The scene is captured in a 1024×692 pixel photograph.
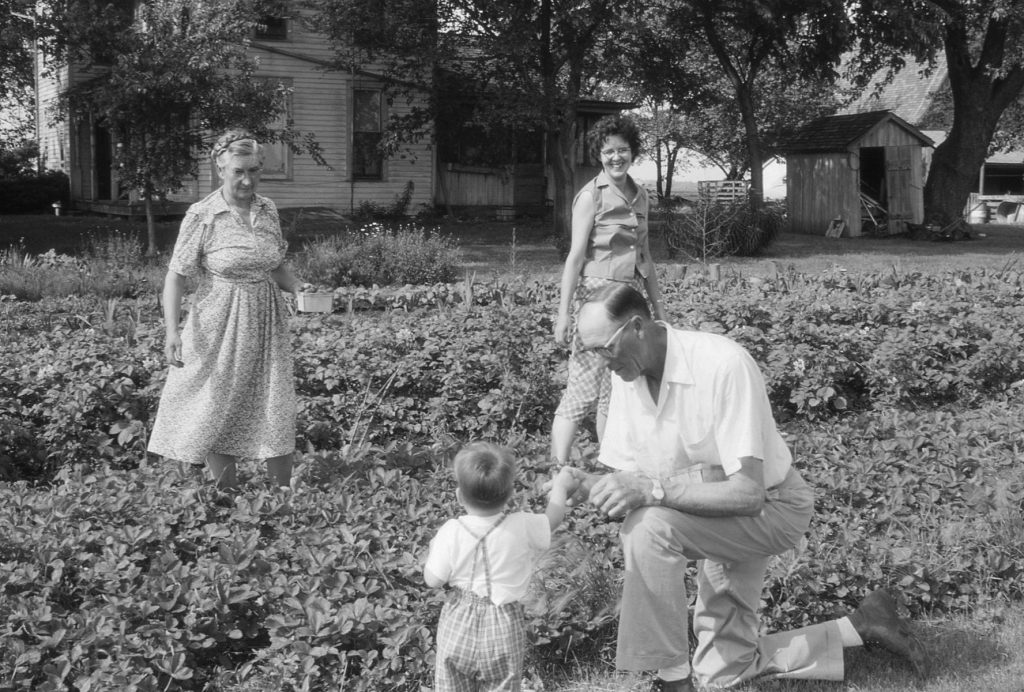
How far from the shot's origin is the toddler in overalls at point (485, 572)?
317 cm

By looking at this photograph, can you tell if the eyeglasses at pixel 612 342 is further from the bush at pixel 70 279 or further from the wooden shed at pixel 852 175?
the wooden shed at pixel 852 175

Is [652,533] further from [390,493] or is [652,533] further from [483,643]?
[390,493]

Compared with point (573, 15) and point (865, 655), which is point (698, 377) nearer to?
point (865, 655)

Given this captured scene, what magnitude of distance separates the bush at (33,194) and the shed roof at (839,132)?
16.4m

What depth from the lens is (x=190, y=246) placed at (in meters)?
4.92

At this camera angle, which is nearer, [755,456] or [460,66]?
[755,456]

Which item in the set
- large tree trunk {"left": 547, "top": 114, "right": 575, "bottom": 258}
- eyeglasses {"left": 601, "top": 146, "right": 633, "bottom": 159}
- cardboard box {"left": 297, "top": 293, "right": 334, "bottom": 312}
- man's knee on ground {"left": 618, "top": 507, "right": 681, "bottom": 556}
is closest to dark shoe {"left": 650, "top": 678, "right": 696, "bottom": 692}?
man's knee on ground {"left": 618, "top": 507, "right": 681, "bottom": 556}

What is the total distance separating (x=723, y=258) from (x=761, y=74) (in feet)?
70.6

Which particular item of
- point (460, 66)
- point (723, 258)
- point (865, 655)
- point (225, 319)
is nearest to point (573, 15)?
point (460, 66)

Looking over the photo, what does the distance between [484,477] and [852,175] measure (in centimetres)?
2313

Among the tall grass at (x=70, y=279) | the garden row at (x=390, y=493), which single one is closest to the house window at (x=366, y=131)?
the tall grass at (x=70, y=279)

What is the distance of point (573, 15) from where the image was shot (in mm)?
19875

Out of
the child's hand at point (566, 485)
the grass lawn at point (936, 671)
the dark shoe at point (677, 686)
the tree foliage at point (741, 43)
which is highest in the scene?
the tree foliage at point (741, 43)

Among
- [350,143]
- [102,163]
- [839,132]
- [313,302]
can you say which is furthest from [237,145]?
[839,132]
